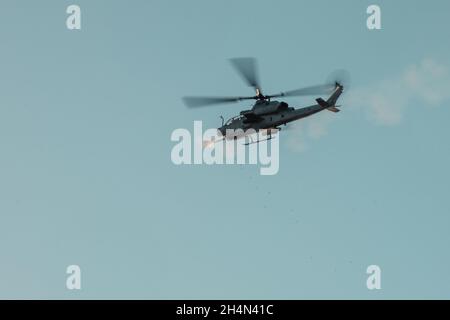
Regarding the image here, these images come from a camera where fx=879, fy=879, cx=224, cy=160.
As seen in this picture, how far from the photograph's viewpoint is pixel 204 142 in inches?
2640

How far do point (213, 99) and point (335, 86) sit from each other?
29.1 ft
